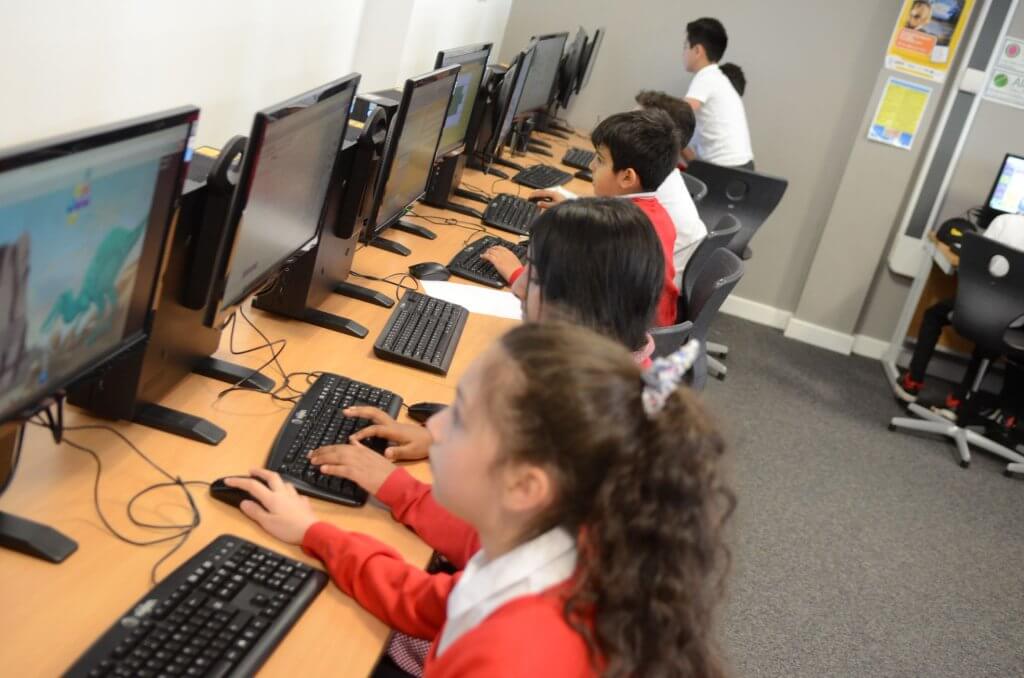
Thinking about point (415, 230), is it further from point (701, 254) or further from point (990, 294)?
point (990, 294)

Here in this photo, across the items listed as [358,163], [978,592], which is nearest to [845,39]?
[978,592]

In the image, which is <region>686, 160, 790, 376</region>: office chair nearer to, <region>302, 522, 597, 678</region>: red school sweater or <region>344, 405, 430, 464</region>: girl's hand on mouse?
<region>344, 405, 430, 464</region>: girl's hand on mouse

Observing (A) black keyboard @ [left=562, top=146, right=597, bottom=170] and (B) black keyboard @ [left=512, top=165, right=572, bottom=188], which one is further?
(A) black keyboard @ [left=562, top=146, right=597, bottom=170]

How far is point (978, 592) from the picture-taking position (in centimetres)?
337

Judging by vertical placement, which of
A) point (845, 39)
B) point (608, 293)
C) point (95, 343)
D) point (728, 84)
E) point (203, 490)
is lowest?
point (203, 490)

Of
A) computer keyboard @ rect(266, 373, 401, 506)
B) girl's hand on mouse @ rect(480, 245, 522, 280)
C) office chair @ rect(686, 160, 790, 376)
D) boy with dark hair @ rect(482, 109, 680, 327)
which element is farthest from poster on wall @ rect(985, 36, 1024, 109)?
computer keyboard @ rect(266, 373, 401, 506)

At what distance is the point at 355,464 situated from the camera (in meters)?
1.54

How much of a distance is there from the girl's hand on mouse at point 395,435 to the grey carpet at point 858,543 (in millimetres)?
1056

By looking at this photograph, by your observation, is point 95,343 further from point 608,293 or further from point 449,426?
point 608,293

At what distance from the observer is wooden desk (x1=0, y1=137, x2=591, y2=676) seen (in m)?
1.11

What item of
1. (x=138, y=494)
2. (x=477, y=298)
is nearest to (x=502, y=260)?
(x=477, y=298)

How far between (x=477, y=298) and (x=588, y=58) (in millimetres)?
3007

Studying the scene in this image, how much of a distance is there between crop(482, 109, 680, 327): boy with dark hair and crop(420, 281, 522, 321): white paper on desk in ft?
0.87

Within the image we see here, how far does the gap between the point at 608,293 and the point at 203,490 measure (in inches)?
30.8
